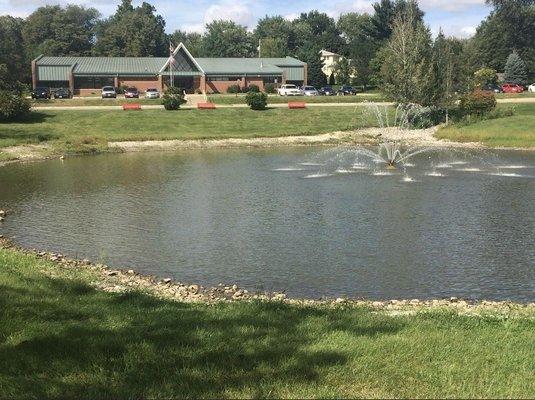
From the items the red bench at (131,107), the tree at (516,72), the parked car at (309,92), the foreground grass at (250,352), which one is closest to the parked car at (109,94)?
the red bench at (131,107)

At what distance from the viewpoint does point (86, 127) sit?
6225 cm

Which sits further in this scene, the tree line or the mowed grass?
the tree line

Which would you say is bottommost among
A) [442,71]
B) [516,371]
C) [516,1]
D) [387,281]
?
[387,281]

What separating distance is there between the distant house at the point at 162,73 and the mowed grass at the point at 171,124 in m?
29.4

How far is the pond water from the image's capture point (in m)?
17.8

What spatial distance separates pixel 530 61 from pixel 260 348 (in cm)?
12642

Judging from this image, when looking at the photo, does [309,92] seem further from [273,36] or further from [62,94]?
[273,36]

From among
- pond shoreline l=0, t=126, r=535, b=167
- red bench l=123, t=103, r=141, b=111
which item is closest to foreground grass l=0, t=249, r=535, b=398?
pond shoreline l=0, t=126, r=535, b=167

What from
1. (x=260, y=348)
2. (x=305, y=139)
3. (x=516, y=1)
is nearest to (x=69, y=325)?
(x=260, y=348)

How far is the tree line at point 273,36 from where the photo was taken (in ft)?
373

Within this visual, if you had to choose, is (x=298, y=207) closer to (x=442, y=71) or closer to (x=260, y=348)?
(x=260, y=348)

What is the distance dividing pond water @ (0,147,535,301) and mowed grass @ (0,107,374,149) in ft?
48.2

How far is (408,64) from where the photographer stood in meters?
63.2

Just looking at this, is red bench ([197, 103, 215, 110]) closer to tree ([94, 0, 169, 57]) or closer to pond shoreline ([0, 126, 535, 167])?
pond shoreline ([0, 126, 535, 167])
